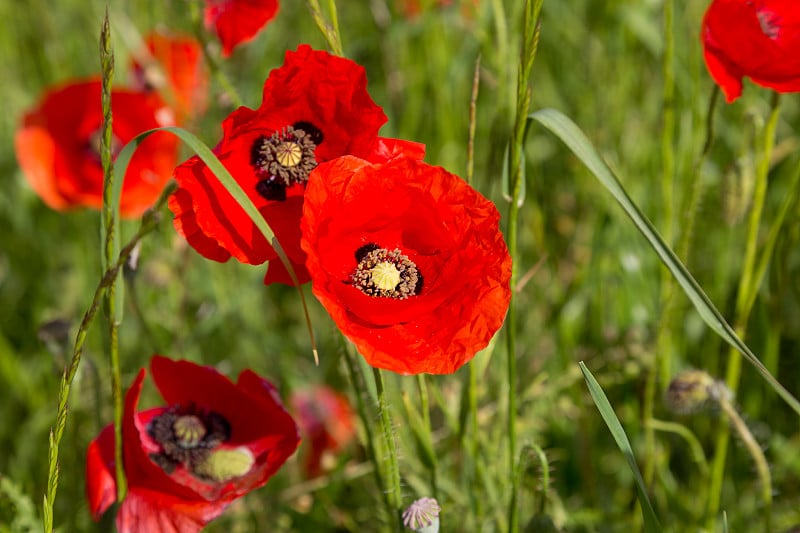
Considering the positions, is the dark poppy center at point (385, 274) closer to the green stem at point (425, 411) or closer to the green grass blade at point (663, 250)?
the green stem at point (425, 411)

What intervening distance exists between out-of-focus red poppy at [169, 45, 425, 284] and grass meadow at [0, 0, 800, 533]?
0.15m

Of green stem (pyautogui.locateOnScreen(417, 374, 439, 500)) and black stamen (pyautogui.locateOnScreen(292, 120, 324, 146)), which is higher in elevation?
black stamen (pyautogui.locateOnScreen(292, 120, 324, 146))

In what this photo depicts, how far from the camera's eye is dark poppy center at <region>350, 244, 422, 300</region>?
1.16 metres

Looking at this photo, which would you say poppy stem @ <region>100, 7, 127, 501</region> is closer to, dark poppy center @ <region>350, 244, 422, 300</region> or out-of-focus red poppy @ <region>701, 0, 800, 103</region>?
dark poppy center @ <region>350, 244, 422, 300</region>

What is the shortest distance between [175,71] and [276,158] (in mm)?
1446

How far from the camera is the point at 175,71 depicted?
8.29 feet

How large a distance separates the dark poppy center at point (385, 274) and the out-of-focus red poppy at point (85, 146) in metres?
1.05

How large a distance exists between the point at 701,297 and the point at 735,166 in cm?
61

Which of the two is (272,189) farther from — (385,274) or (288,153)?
(385,274)

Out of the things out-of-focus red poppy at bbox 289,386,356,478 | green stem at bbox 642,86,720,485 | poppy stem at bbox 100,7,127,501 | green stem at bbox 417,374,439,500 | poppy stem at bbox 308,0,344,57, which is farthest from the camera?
out-of-focus red poppy at bbox 289,386,356,478

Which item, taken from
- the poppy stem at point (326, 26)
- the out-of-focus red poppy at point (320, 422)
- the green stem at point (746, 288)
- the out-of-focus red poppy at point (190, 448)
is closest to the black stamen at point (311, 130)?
the poppy stem at point (326, 26)

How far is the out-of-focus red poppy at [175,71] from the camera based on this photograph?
87.1 inches

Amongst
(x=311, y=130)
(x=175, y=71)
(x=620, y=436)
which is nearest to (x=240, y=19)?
(x=311, y=130)

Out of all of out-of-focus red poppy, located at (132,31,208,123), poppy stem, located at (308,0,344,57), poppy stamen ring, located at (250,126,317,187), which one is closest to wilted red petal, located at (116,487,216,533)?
poppy stamen ring, located at (250,126,317,187)
